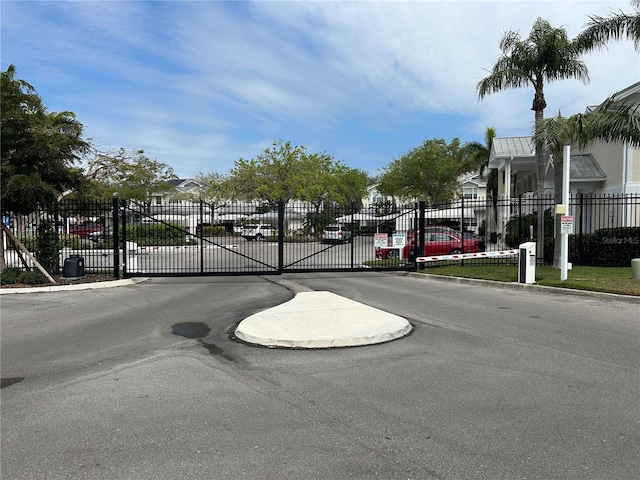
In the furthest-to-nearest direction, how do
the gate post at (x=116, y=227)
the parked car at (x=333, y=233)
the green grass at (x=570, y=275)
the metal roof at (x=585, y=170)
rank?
the metal roof at (x=585, y=170) < the parked car at (x=333, y=233) < the gate post at (x=116, y=227) < the green grass at (x=570, y=275)

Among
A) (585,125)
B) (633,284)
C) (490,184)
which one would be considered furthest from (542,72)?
(490,184)

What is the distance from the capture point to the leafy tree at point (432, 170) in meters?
48.4

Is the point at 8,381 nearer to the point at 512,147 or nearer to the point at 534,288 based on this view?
the point at 534,288

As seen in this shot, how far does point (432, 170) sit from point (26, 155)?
40.7 meters

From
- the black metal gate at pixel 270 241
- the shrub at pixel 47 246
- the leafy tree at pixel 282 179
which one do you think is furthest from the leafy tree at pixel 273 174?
the shrub at pixel 47 246

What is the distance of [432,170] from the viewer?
48.8 m

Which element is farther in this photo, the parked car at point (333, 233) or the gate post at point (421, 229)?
the parked car at point (333, 233)

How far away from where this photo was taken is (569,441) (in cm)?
400

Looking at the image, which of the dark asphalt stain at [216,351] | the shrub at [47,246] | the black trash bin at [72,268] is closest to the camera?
the dark asphalt stain at [216,351]

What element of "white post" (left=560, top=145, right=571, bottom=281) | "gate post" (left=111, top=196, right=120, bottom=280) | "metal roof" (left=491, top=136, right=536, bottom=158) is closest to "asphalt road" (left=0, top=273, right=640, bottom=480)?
"white post" (left=560, top=145, right=571, bottom=281)

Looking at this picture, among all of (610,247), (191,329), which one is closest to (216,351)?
(191,329)

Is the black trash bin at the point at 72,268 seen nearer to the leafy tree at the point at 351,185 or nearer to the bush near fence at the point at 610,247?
the bush near fence at the point at 610,247

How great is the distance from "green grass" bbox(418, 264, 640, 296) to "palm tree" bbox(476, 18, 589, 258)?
6.97 ft

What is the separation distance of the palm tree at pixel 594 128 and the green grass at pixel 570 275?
1.25 meters
